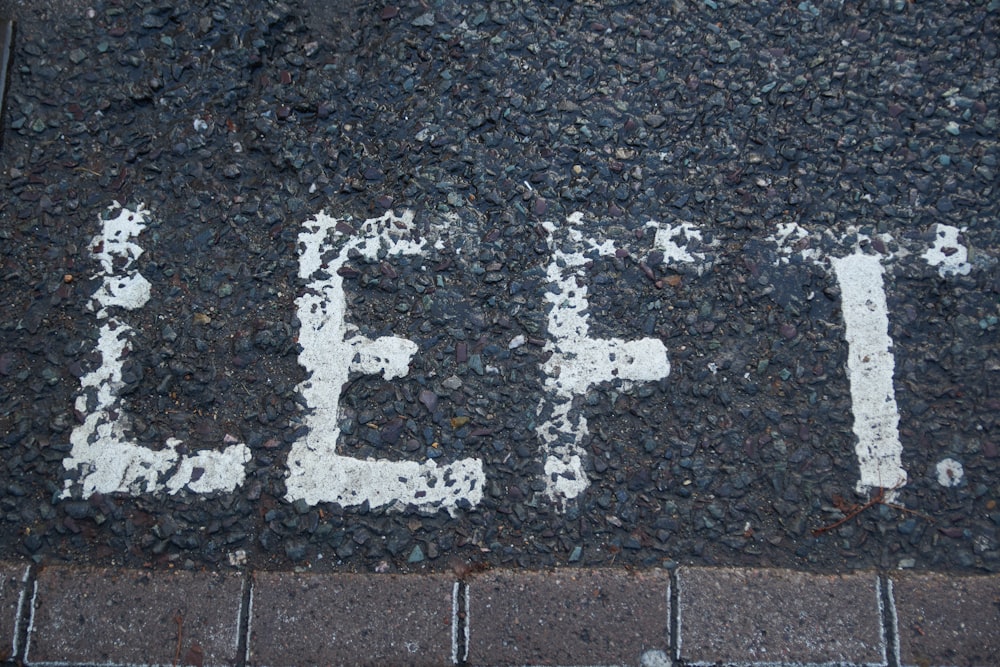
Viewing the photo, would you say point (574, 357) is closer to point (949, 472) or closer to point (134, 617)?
point (949, 472)

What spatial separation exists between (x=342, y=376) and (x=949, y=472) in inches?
74.2

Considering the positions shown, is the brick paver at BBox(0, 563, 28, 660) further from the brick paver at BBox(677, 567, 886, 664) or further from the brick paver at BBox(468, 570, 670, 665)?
the brick paver at BBox(677, 567, 886, 664)

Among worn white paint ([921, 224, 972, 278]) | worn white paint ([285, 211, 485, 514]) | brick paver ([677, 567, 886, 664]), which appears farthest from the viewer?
worn white paint ([921, 224, 972, 278])

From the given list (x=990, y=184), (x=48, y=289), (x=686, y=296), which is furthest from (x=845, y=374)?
(x=48, y=289)

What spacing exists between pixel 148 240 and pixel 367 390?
897mm

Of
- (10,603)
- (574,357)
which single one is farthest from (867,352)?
(10,603)

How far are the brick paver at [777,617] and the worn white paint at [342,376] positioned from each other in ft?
2.38

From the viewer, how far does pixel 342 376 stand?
2.26 meters

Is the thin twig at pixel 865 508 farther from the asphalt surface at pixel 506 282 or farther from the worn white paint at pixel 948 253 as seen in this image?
the worn white paint at pixel 948 253

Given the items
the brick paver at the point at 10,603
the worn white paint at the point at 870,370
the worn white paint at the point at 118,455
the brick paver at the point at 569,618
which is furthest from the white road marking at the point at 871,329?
the brick paver at the point at 10,603

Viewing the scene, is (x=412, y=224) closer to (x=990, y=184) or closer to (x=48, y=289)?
(x=48, y=289)

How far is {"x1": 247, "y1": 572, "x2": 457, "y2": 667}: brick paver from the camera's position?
208 cm

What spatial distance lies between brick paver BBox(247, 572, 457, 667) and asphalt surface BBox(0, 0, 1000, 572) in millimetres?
68

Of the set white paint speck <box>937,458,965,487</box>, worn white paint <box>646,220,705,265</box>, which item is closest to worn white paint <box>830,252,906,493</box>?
white paint speck <box>937,458,965,487</box>
